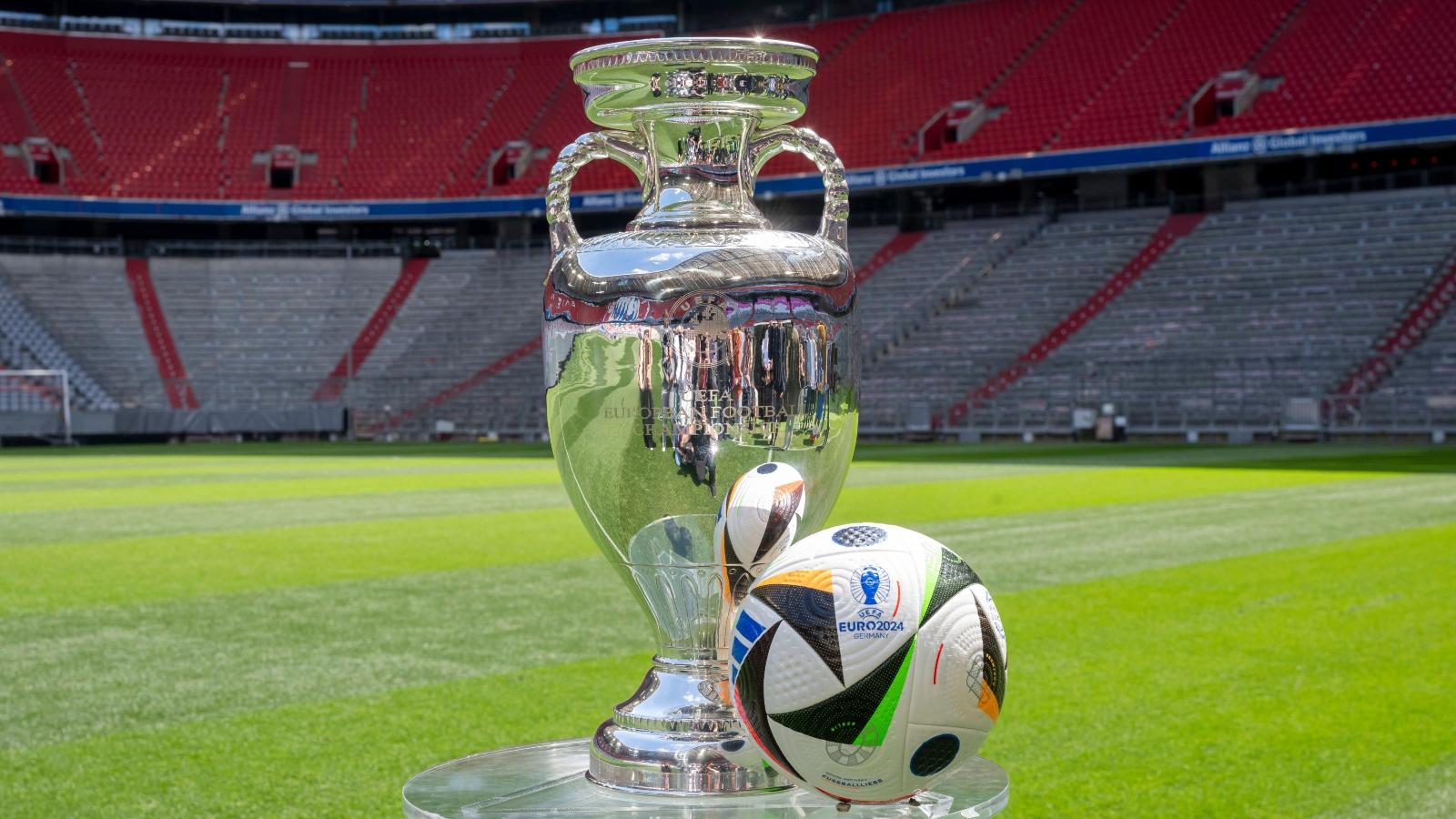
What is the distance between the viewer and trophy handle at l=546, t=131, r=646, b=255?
292 cm

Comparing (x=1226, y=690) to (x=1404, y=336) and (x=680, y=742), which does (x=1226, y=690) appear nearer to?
(x=680, y=742)

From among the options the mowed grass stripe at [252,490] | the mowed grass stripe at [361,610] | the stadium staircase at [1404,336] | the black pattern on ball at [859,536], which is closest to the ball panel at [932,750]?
the black pattern on ball at [859,536]

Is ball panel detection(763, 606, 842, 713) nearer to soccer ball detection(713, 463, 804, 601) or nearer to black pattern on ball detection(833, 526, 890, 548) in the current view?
black pattern on ball detection(833, 526, 890, 548)

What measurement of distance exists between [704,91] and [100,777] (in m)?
3.13

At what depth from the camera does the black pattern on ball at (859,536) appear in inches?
93.2

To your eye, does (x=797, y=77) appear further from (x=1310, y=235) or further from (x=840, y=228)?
(x=1310, y=235)

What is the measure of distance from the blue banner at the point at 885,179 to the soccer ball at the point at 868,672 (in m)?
28.8

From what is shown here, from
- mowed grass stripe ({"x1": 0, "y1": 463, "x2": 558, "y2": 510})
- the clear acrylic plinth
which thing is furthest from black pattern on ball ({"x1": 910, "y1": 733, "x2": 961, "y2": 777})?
mowed grass stripe ({"x1": 0, "y1": 463, "x2": 558, "y2": 510})

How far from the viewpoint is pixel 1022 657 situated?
6.58 m

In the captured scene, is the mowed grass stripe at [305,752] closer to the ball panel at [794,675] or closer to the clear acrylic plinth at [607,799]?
the clear acrylic plinth at [607,799]

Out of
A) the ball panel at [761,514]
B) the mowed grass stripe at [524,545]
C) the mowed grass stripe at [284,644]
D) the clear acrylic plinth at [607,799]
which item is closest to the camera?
the clear acrylic plinth at [607,799]

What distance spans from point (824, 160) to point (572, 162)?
49cm

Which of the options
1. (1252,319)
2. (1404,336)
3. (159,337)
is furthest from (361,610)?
(159,337)

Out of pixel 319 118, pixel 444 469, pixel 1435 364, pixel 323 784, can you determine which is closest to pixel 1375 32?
pixel 1435 364
